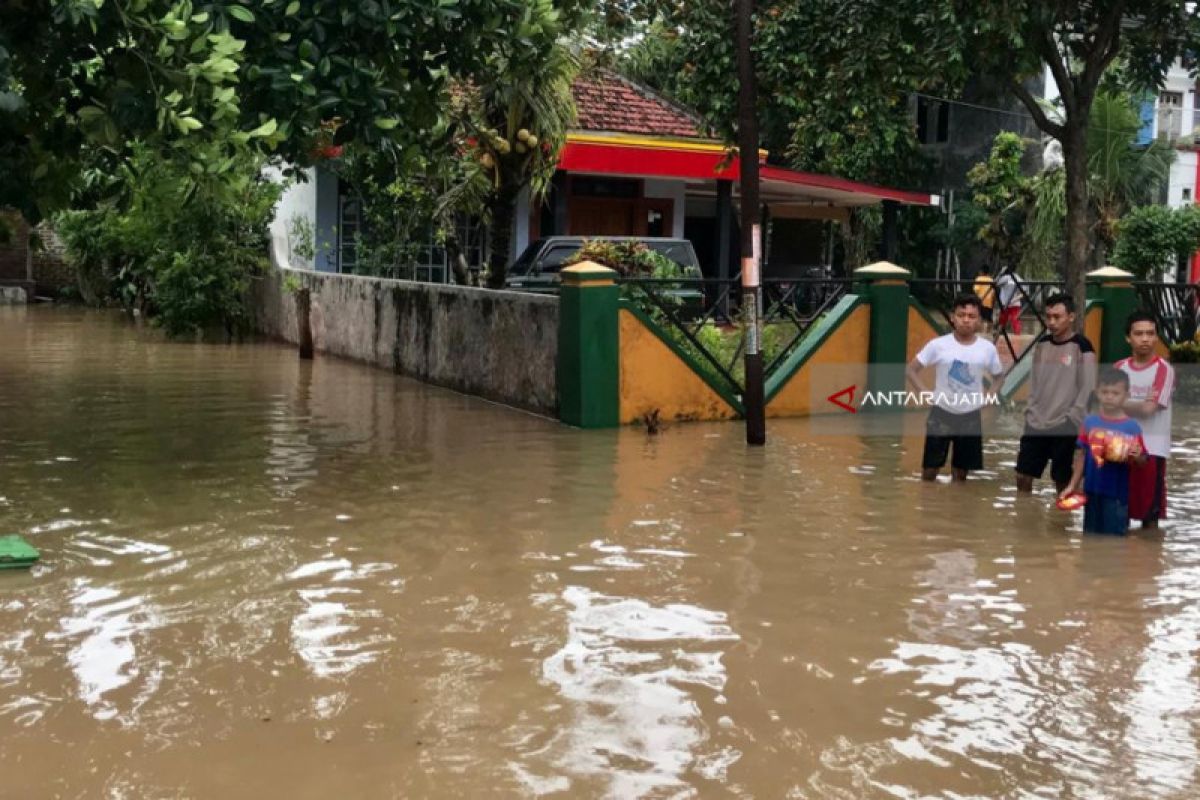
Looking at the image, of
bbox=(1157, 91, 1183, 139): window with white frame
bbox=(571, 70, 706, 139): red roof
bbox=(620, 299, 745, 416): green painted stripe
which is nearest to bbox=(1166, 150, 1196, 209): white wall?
bbox=(1157, 91, 1183, 139): window with white frame

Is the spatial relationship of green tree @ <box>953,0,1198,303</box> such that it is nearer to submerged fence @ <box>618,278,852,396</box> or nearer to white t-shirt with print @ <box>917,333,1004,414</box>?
submerged fence @ <box>618,278,852,396</box>

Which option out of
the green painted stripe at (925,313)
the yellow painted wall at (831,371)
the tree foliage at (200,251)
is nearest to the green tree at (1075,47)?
the green painted stripe at (925,313)

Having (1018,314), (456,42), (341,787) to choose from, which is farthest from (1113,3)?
(341,787)

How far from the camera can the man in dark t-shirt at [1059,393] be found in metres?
9.07

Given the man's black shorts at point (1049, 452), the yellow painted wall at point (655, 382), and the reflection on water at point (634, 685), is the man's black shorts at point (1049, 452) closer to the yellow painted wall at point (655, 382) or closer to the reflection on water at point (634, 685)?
the reflection on water at point (634, 685)

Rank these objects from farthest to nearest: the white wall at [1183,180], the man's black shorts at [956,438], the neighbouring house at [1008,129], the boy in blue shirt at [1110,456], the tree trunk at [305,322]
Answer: the white wall at [1183,180] → the neighbouring house at [1008,129] → the tree trunk at [305,322] → the man's black shorts at [956,438] → the boy in blue shirt at [1110,456]

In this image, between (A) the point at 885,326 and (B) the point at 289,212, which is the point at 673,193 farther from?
(A) the point at 885,326

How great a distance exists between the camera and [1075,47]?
14352 millimetres

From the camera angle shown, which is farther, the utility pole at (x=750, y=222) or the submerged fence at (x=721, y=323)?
the submerged fence at (x=721, y=323)

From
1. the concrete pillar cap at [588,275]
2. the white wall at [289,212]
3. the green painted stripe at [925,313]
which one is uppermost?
the white wall at [289,212]

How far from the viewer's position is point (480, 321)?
14.5 metres

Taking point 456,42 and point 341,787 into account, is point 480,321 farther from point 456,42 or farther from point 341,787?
point 341,787

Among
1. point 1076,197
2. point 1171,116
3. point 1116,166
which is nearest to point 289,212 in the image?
point 1076,197

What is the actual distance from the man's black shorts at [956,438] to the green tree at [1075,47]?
393cm
